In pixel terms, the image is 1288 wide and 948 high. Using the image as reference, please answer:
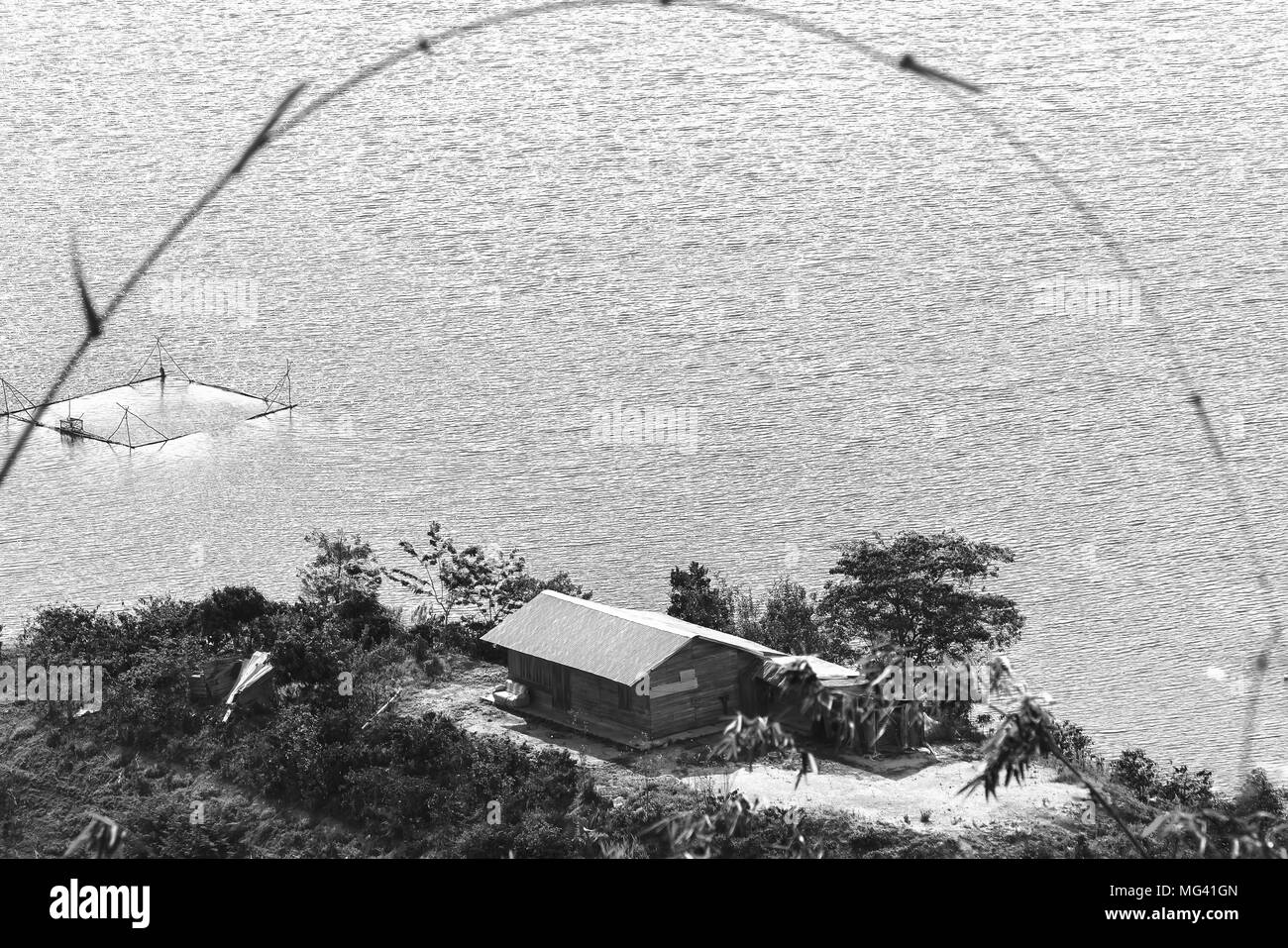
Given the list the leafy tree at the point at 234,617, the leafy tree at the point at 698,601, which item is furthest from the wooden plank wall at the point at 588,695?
the leafy tree at the point at 698,601

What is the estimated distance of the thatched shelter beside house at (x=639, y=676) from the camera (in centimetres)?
3681

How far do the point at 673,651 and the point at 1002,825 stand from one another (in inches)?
301

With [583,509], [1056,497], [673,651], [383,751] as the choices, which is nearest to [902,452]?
[1056,497]

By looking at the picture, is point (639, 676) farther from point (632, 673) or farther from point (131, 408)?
point (131, 408)

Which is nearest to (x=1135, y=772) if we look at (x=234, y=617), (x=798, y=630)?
(x=798, y=630)

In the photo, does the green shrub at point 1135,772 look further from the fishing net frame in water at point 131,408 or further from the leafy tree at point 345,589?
the fishing net frame in water at point 131,408

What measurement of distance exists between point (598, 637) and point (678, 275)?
97.6 ft

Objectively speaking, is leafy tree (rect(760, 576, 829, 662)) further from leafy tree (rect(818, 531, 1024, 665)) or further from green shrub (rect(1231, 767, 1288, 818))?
green shrub (rect(1231, 767, 1288, 818))

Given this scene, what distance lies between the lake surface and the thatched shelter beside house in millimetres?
14672

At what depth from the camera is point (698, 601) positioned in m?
46.0

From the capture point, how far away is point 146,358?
61594mm

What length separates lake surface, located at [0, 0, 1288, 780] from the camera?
5644 cm
